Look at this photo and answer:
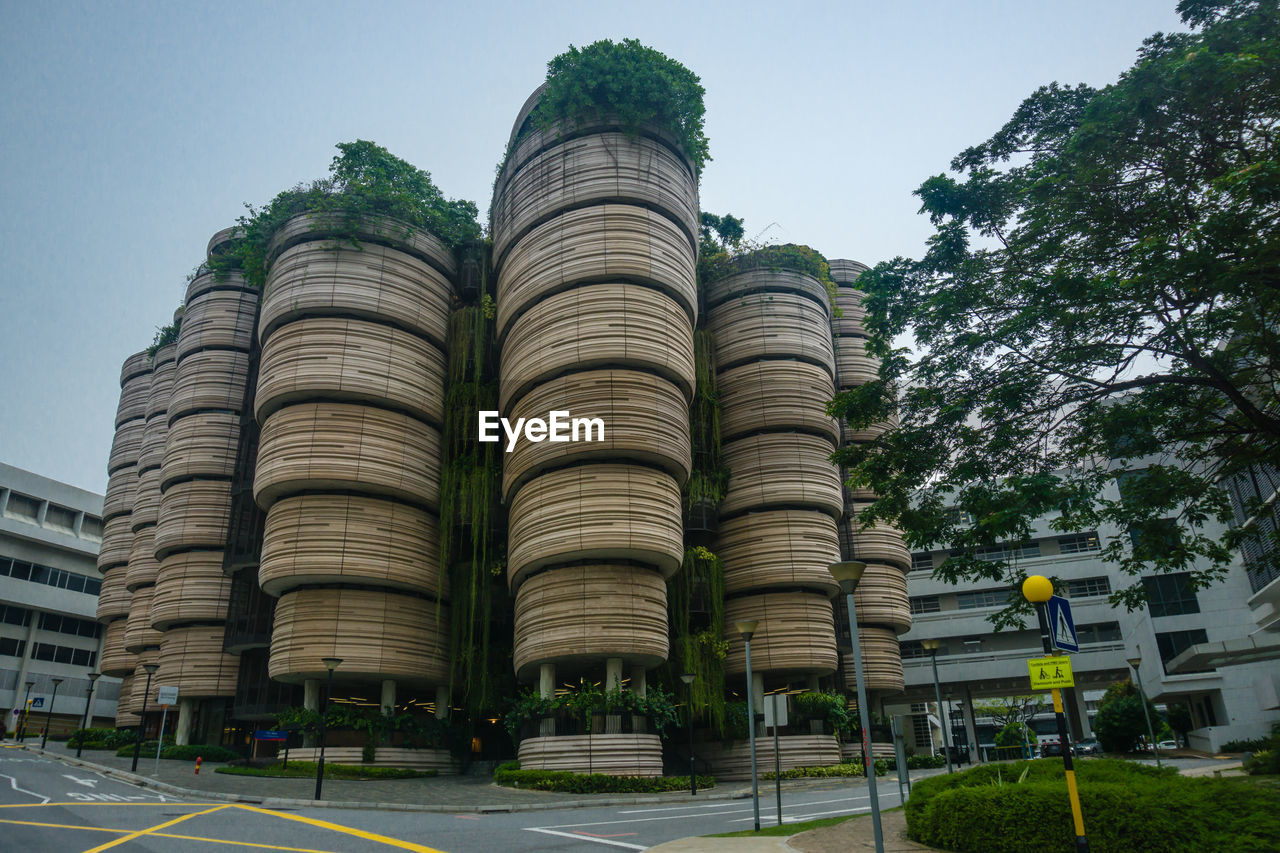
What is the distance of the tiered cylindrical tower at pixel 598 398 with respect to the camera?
109ft

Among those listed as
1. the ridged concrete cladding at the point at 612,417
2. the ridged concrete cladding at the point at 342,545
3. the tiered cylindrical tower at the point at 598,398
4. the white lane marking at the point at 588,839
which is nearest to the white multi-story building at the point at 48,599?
the ridged concrete cladding at the point at 342,545

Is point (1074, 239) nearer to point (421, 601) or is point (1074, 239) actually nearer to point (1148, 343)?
point (1148, 343)

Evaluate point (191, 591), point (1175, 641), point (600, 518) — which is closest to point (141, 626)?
point (191, 591)

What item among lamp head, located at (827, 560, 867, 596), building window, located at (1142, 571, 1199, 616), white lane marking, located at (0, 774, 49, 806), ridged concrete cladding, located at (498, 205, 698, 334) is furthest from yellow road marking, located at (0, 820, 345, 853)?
building window, located at (1142, 571, 1199, 616)

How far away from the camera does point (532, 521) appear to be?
3506 cm

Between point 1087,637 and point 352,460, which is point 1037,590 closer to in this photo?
point 352,460

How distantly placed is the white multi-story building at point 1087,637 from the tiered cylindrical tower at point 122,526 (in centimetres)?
5239

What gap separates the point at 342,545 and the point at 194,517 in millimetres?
16846

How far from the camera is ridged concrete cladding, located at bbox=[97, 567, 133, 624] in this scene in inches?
2331

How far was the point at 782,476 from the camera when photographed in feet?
141


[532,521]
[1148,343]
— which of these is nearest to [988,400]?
[1148,343]

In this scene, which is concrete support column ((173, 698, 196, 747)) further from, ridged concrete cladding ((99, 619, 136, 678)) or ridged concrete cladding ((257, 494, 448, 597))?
ridged concrete cladding ((257, 494, 448, 597))

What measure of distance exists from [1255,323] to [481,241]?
3922 cm

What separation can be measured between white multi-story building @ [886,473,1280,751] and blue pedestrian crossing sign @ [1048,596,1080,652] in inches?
1749
